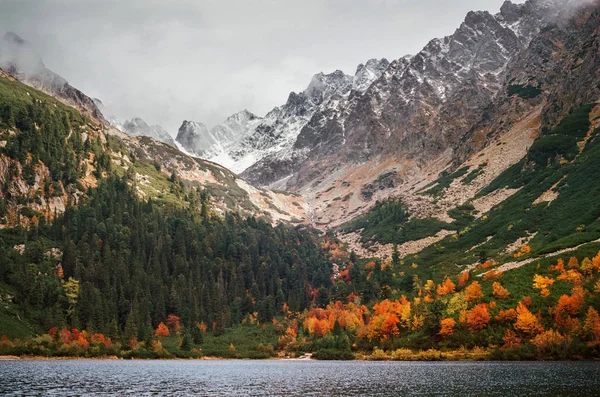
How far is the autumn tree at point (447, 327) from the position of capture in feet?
470

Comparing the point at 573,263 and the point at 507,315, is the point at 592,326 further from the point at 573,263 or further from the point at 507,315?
the point at 573,263

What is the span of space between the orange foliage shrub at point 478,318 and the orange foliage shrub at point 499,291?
8.50 meters

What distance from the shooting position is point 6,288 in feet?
596

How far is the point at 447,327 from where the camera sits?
143 metres

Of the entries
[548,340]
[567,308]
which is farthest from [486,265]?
[548,340]

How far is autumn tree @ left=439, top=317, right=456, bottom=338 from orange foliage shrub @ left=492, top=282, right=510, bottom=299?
15.2 metres

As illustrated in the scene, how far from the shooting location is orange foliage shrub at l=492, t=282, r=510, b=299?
146250 millimetres

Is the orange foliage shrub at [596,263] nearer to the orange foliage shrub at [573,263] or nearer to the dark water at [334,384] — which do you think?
the orange foliage shrub at [573,263]

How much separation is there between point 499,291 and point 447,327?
60.8 ft

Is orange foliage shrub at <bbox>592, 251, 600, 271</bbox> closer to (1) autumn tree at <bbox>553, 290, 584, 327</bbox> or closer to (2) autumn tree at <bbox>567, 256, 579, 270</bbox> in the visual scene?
(2) autumn tree at <bbox>567, 256, 579, 270</bbox>

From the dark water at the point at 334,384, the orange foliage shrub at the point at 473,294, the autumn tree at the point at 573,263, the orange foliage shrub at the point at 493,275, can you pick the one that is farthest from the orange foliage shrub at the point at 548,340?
the orange foliage shrub at the point at 493,275

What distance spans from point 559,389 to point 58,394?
61.2m

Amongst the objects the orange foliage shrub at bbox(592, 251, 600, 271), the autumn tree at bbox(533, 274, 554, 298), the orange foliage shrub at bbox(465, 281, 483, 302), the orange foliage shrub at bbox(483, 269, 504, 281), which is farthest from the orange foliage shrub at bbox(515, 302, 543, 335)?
the orange foliage shrub at bbox(483, 269, 504, 281)

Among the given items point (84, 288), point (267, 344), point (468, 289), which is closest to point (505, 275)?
point (468, 289)
